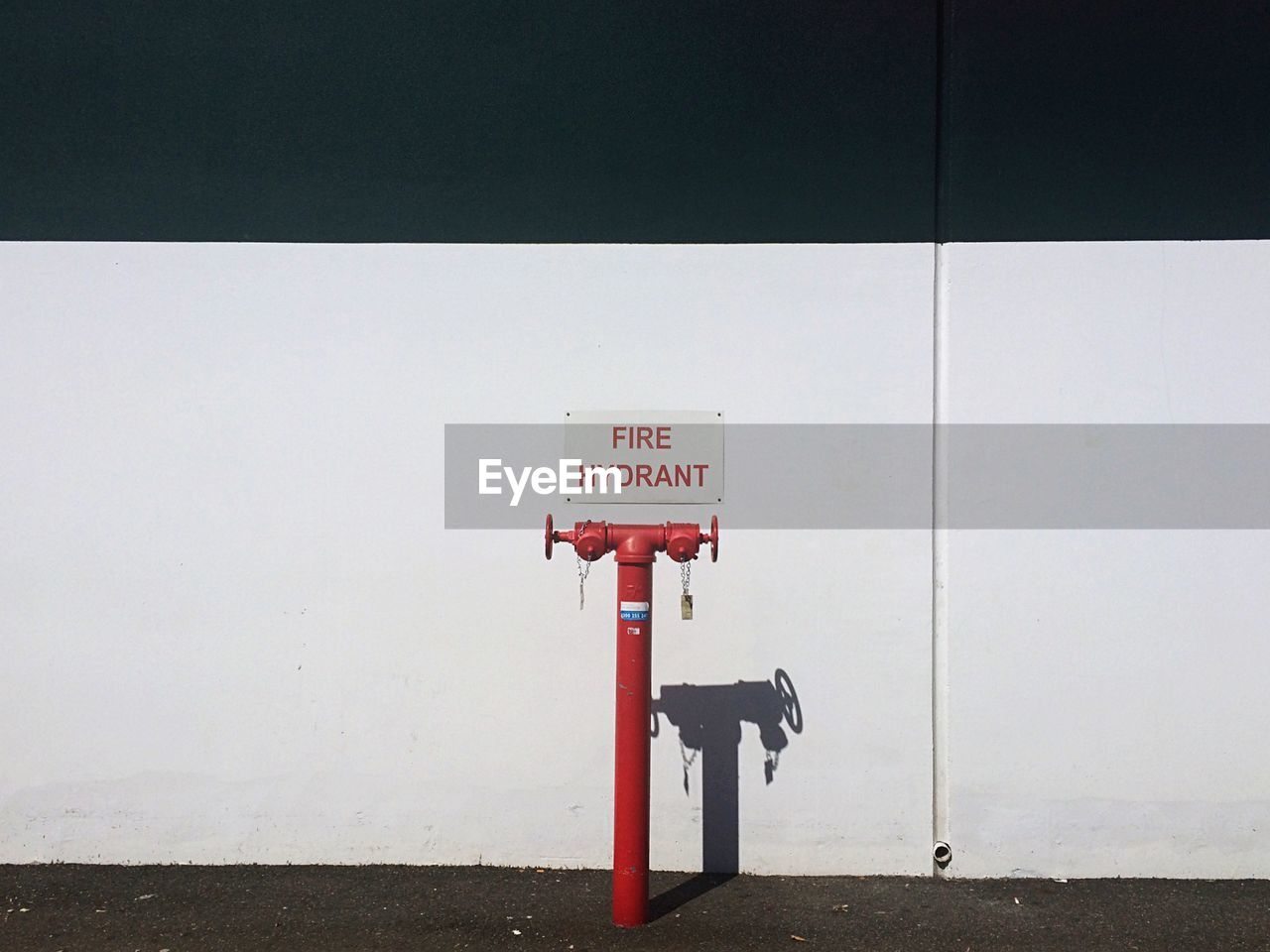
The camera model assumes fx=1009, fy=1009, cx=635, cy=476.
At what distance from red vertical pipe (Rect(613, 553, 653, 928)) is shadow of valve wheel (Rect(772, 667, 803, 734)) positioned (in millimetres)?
718

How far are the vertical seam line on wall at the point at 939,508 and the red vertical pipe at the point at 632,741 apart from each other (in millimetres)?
1208

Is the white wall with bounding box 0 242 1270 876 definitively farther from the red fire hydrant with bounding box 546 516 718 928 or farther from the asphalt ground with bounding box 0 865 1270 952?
the red fire hydrant with bounding box 546 516 718 928

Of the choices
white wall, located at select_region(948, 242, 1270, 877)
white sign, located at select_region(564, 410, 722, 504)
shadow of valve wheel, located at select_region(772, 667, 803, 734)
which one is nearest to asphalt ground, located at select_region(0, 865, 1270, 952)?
white wall, located at select_region(948, 242, 1270, 877)

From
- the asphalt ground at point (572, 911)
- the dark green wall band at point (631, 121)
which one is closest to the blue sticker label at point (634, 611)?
the asphalt ground at point (572, 911)

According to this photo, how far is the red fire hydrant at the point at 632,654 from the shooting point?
328 centimetres

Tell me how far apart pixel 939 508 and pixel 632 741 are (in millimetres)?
1498

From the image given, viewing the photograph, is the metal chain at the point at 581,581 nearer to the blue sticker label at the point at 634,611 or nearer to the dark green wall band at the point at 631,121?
the blue sticker label at the point at 634,611

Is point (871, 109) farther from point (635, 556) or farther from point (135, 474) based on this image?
point (135, 474)

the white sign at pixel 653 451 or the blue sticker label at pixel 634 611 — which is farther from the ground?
the white sign at pixel 653 451

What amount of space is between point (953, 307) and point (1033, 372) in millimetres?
396

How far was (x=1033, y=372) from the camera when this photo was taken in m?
3.86

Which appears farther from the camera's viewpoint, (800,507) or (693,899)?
(800,507)

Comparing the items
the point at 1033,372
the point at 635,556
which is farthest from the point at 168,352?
the point at 1033,372

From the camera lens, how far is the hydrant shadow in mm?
3869
